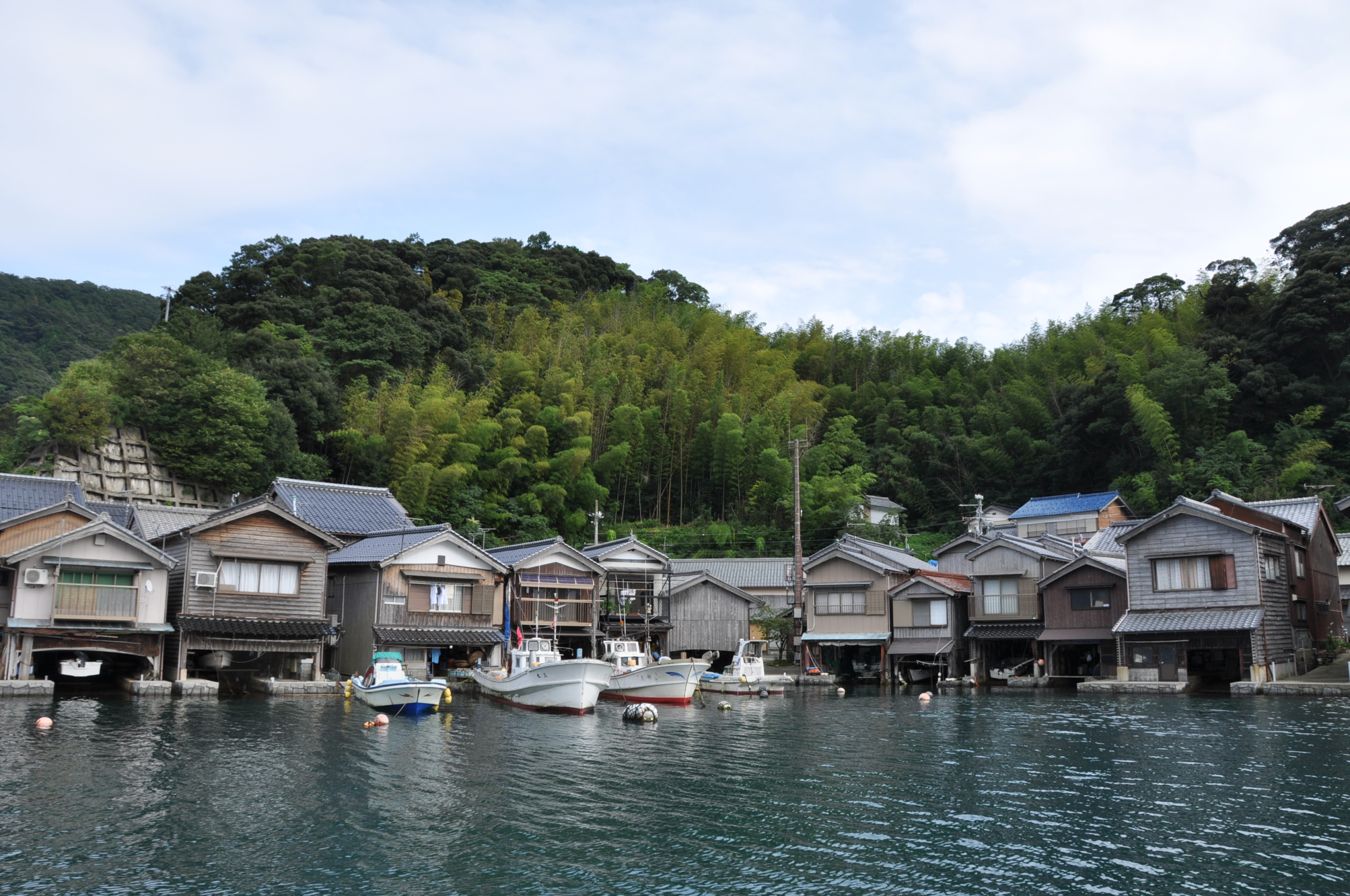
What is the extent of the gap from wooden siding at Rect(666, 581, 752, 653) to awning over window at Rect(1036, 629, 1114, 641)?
13258 mm

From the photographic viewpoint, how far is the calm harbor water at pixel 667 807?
38.0 ft

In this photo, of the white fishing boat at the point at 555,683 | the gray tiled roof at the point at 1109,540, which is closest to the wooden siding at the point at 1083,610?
the gray tiled roof at the point at 1109,540

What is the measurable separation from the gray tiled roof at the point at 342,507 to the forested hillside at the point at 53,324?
153ft

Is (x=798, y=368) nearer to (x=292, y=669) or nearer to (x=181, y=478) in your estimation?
(x=181, y=478)

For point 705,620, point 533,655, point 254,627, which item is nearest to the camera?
point 533,655

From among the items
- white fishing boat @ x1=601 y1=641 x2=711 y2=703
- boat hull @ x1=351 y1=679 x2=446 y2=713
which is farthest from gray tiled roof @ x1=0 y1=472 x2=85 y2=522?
white fishing boat @ x1=601 y1=641 x2=711 y2=703

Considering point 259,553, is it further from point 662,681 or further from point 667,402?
point 667,402

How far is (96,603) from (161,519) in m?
7.77

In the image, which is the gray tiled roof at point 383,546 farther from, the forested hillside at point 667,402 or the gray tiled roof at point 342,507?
the forested hillside at point 667,402

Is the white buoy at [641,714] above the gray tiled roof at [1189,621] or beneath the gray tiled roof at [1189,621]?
beneath

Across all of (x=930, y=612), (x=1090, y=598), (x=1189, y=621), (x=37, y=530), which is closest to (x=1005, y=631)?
(x=930, y=612)

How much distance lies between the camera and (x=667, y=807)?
15.3 m

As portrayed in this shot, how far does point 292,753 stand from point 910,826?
12.5 m

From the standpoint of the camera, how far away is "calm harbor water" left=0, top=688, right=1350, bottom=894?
11.6 m
